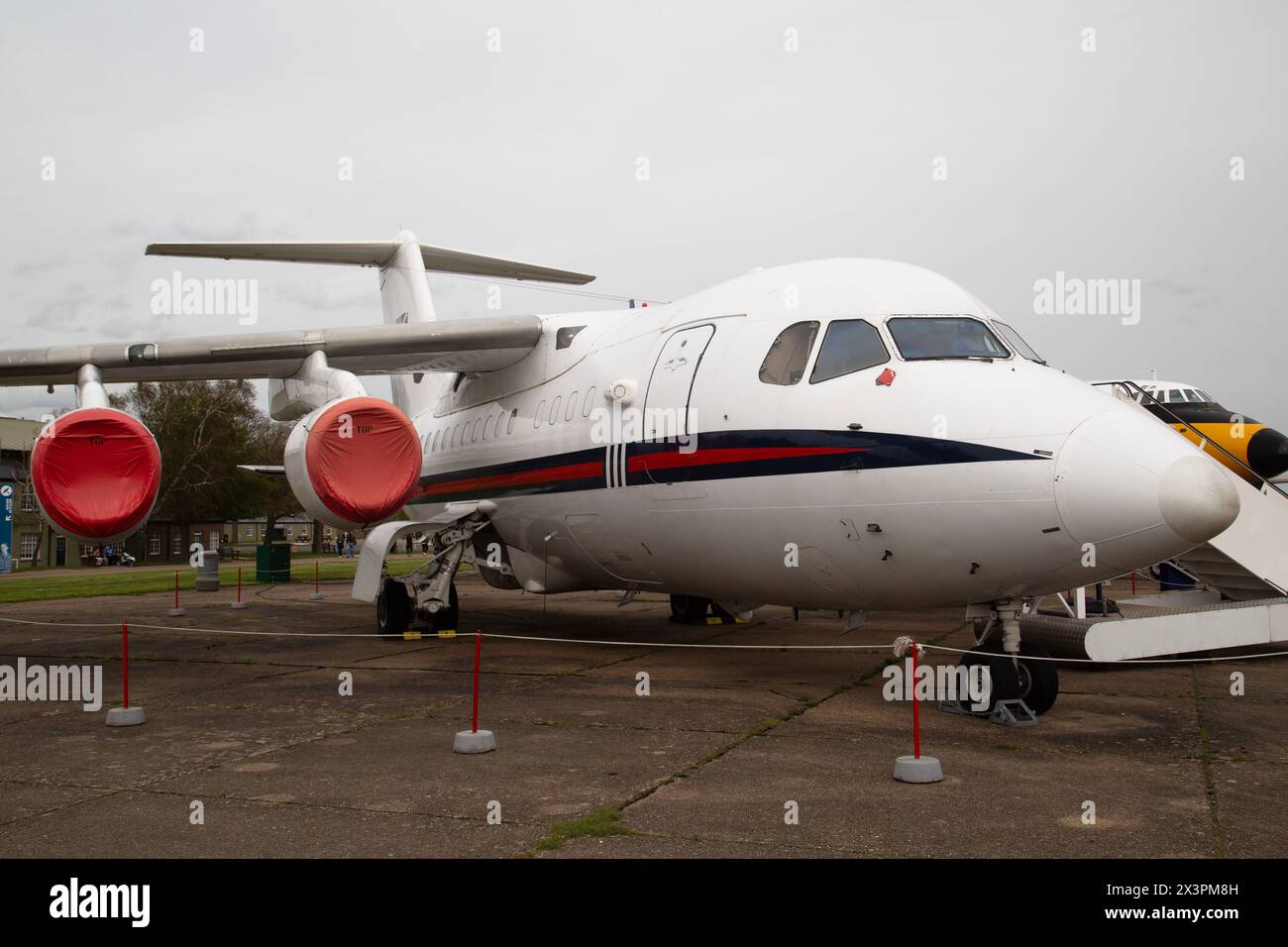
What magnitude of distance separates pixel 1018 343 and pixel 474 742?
209 inches

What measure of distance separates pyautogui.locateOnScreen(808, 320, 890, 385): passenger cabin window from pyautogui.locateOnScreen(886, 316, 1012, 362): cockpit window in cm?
16

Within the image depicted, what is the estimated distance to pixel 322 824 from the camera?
5.26m

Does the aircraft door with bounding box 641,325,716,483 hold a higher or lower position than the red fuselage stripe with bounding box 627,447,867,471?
higher

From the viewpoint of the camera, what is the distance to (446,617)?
13.5 metres

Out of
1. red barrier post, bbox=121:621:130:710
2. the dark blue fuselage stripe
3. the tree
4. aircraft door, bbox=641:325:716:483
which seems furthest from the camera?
the tree

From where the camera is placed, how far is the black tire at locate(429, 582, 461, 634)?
13.4m

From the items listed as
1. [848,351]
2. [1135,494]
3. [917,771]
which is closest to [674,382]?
[848,351]

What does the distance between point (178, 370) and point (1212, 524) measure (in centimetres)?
1078

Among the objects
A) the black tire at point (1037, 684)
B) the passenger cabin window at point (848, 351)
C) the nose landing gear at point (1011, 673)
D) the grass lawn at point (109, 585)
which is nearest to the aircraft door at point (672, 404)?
the passenger cabin window at point (848, 351)

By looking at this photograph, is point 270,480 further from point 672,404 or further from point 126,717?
point 672,404

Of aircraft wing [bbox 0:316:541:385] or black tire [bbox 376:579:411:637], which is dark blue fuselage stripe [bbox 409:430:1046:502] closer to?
aircraft wing [bbox 0:316:541:385]

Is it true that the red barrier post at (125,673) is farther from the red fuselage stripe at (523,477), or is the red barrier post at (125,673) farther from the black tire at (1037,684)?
the black tire at (1037,684)

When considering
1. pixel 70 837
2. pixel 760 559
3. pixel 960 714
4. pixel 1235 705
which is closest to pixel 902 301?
pixel 760 559

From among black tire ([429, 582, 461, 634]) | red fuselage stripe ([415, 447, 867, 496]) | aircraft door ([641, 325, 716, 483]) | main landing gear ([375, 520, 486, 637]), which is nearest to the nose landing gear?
red fuselage stripe ([415, 447, 867, 496])
